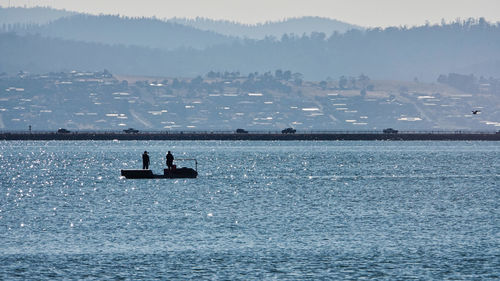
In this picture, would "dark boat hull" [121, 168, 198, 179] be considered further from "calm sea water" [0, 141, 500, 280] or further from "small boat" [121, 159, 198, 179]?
"calm sea water" [0, 141, 500, 280]

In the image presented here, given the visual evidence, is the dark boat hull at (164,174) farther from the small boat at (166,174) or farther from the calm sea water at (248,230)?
the calm sea water at (248,230)

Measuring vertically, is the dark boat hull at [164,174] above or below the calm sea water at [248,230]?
above

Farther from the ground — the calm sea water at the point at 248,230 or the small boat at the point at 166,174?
the small boat at the point at 166,174

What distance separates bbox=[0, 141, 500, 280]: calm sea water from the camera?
52.4 meters

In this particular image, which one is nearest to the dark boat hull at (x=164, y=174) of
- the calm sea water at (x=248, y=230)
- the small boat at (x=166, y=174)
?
the small boat at (x=166, y=174)

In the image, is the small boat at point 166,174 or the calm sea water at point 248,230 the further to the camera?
the small boat at point 166,174

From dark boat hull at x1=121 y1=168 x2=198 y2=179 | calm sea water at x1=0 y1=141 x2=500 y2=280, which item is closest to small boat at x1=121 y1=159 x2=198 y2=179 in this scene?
dark boat hull at x1=121 y1=168 x2=198 y2=179

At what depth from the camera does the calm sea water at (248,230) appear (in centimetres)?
5238

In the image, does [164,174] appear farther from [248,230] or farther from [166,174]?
[248,230]

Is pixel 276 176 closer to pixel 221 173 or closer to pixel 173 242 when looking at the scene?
pixel 221 173

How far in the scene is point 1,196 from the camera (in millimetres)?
100312

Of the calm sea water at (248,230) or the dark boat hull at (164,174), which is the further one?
the dark boat hull at (164,174)

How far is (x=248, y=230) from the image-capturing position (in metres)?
68.7

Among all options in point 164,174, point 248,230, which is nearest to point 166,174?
point 164,174
